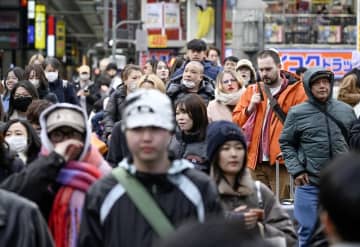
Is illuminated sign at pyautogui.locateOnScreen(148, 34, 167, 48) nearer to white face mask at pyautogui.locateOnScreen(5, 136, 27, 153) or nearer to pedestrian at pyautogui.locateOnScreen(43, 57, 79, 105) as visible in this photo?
pedestrian at pyautogui.locateOnScreen(43, 57, 79, 105)

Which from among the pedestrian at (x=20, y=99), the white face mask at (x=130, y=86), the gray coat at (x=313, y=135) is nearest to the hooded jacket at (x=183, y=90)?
the white face mask at (x=130, y=86)

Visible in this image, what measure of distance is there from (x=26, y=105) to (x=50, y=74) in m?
3.54

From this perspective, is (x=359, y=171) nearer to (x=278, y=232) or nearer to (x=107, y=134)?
(x=278, y=232)

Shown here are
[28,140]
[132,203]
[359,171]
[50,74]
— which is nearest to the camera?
[359,171]

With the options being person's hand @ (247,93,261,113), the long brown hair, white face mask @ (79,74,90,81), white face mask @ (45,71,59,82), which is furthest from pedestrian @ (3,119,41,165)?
white face mask @ (79,74,90,81)

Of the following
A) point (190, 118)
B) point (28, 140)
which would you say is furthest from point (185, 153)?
point (28, 140)

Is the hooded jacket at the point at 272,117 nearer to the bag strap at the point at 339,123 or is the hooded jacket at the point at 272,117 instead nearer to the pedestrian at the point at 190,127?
the bag strap at the point at 339,123

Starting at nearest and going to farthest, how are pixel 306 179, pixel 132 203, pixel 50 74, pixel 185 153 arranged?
1. pixel 132 203
2. pixel 185 153
3. pixel 306 179
4. pixel 50 74

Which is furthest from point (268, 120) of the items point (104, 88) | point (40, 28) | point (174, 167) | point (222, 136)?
point (40, 28)

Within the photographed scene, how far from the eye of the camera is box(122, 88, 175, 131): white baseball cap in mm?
5641

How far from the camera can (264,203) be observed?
22.8ft

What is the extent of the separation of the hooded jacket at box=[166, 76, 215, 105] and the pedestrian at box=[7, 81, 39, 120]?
4.74 ft

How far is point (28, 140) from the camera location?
27.1 ft

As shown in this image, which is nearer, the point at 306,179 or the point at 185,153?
the point at 185,153
